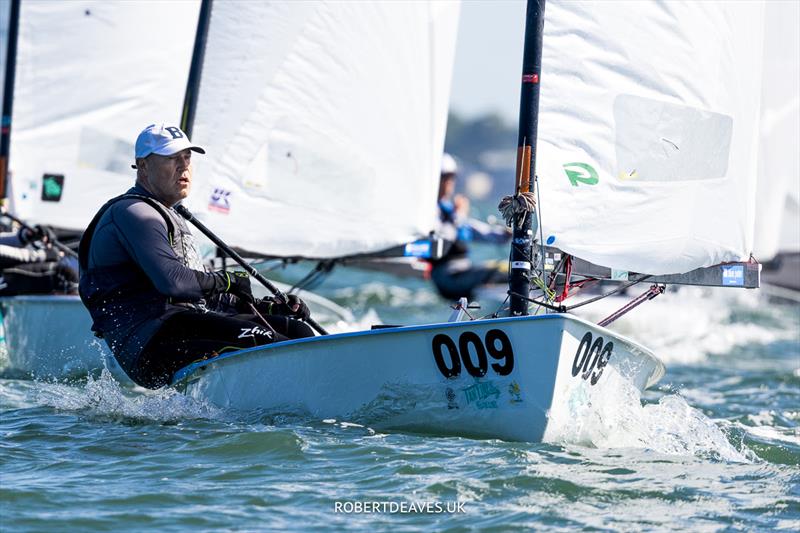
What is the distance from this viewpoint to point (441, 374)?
181 inches

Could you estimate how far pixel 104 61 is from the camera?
8.68 m

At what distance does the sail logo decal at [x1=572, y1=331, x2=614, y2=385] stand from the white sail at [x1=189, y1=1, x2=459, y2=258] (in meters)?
2.84

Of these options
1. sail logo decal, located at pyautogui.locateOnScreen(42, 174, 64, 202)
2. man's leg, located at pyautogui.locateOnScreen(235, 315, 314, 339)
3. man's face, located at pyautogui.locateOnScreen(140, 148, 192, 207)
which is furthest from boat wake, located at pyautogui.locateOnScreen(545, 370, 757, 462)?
sail logo decal, located at pyautogui.locateOnScreen(42, 174, 64, 202)

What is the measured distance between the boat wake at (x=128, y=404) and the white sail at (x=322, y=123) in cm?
206

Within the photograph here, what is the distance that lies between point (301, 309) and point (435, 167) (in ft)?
7.45

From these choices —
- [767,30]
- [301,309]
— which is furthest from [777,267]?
[301,309]

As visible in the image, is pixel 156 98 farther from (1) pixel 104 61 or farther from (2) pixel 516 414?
(2) pixel 516 414

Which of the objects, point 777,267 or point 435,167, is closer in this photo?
point 435,167

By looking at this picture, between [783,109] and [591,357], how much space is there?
6.61 ft

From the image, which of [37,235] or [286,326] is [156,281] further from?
[37,235]

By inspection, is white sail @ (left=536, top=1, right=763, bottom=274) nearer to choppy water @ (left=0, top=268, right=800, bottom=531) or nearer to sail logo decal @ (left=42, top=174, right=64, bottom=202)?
choppy water @ (left=0, top=268, right=800, bottom=531)

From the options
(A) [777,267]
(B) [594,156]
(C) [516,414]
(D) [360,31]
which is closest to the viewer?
(C) [516,414]

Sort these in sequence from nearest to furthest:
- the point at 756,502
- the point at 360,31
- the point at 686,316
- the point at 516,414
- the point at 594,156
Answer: the point at 756,502 < the point at 516,414 < the point at 594,156 < the point at 360,31 < the point at 686,316

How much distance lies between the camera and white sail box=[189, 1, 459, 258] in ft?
23.6
